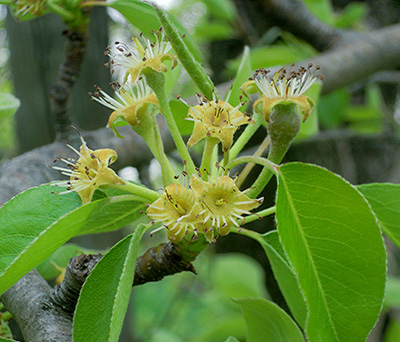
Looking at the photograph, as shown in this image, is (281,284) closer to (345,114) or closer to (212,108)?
(212,108)

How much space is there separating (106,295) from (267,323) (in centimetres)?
22

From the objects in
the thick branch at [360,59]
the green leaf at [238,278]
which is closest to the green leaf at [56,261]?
the green leaf at [238,278]

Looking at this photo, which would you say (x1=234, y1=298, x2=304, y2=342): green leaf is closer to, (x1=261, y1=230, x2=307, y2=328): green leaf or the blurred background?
(x1=261, y1=230, x2=307, y2=328): green leaf

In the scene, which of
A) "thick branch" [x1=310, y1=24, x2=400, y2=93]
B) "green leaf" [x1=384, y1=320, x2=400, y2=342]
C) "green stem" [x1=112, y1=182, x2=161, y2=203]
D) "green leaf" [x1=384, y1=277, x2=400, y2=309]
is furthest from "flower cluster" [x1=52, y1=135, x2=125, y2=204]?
"green leaf" [x1=384, y1=320, x2=400, y2=342]

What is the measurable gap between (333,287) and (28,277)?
0.37 m

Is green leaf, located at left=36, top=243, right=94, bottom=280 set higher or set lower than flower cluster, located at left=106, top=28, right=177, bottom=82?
lower

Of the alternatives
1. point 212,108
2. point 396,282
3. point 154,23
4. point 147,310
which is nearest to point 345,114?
point 396,282

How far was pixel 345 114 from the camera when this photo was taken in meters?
1.94

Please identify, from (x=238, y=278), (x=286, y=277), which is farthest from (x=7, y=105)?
(x=238, y=278)

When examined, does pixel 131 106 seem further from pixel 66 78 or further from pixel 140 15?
pixel 66 78

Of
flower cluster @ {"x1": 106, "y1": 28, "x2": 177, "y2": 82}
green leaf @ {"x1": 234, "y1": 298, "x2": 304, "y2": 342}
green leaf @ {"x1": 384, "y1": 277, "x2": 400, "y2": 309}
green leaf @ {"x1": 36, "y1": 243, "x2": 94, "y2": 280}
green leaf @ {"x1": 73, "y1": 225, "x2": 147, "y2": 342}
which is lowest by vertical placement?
green leaf @ {"x1": 384, "y1": 277, "x2": 400, "y2": 309}

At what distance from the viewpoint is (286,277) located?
60 cm

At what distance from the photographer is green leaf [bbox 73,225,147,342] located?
466 mm

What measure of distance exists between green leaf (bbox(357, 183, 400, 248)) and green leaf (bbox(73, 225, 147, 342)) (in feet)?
0.98
